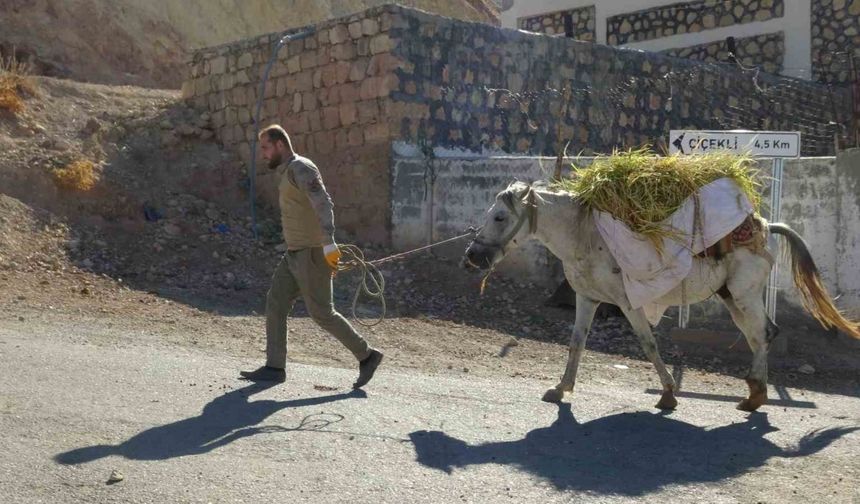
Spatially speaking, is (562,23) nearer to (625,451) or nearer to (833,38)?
(833,38)

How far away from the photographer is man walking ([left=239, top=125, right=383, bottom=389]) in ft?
24.6

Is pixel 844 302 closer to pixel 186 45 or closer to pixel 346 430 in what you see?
pixel 346 430

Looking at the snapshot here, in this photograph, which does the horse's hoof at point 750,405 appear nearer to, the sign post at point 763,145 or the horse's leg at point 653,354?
the horse's leg at point 653,354

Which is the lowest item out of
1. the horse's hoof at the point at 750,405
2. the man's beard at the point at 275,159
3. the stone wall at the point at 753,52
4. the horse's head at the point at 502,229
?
the horse's hoof at the point at 750,405

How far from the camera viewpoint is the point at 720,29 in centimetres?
2233

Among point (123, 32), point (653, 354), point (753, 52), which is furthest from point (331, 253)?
point (123, 32)

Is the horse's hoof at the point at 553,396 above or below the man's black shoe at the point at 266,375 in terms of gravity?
below

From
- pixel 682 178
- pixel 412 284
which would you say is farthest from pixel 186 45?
pixel 682 178

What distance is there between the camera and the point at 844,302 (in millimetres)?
11250

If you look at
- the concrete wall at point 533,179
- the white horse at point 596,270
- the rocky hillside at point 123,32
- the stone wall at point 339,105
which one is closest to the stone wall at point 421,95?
the stone wall at point 339,105

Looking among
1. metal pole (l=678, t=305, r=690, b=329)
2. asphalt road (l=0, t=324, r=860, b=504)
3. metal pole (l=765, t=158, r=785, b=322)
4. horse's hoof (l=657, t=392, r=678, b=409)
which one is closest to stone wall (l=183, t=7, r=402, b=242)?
metal pole (l=678, t=305, r=690, b=329)

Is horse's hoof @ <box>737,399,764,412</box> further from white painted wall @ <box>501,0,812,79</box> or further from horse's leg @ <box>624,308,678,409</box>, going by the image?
white painted wall @ <box>501,0,812,79</box>

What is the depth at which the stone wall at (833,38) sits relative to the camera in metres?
21.0

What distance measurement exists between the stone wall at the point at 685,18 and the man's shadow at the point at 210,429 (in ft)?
56.6
